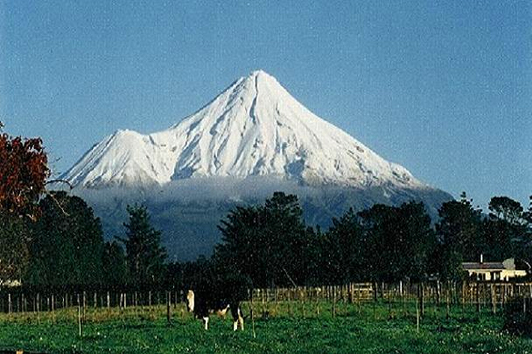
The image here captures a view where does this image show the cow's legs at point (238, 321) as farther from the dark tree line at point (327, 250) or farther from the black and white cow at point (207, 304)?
the dark tree line at point (327, 250)

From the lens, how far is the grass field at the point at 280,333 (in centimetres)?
1977

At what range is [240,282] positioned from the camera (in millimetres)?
32438

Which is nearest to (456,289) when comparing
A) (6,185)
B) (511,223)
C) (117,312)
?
(117,312)

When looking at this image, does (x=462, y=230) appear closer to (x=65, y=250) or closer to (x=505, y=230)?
(x=505, y=230)

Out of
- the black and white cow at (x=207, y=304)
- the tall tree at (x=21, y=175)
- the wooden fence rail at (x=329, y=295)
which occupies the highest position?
the tall tree at (x=21, y=175)

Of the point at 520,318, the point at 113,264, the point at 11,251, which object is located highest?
the point at 11,251

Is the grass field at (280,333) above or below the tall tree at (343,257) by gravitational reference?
below

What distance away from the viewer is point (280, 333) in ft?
81.4

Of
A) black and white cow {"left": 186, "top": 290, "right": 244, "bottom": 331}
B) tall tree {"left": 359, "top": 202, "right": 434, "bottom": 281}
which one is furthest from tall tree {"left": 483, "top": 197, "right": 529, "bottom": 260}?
black and white cow {"left": 186, "top": 290, "right": 244, "bottom": 331}

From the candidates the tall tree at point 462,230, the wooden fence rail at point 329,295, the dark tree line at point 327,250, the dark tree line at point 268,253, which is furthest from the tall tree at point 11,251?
the tall tree at point 462,230

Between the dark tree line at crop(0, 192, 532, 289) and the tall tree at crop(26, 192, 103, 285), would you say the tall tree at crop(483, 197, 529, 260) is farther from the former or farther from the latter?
the tall tree at crop(26, 192, 103, 285)

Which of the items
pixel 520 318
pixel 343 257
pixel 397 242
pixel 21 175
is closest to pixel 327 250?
pixel 343 257

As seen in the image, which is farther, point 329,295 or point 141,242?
point 141,242

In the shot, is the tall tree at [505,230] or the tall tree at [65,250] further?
the tall tree at [505,230]
